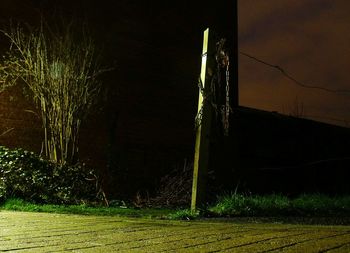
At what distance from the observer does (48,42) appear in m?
10.2

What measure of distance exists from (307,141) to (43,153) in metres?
9.09

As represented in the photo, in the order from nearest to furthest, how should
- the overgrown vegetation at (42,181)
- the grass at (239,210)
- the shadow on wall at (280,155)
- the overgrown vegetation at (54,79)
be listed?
the grass at (239,210) → the overgrown vegetation at (42,181) → the overgrown vegetation at (54,79) → the shadow on wall at (280,155)

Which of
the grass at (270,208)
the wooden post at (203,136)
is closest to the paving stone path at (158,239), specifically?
the wooden post at (203,136)

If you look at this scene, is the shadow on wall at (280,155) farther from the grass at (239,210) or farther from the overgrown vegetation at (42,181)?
the grass at (239,210)

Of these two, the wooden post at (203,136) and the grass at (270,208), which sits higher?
the wooden post at (203,136)

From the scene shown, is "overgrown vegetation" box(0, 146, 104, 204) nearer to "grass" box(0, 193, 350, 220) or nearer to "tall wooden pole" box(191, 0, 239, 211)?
"grass" box(0, 193, 350, 220)

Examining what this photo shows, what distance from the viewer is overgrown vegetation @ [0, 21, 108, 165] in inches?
364

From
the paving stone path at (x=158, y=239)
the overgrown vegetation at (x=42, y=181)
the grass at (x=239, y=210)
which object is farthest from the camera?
the overgrown vegetation at (x=42, y=181)

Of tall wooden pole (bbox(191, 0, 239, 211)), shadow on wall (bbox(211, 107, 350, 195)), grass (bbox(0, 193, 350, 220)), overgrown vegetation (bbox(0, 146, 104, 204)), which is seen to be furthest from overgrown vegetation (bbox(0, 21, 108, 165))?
shadow on wall (bbox(211, 107, 350, 195))

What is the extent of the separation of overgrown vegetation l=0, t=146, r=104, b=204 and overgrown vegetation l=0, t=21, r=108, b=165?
0.47m

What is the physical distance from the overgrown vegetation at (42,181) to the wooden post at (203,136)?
2805 millimetres

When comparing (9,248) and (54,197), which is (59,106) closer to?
(54,197)

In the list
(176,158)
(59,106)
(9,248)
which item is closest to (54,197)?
(59,106)

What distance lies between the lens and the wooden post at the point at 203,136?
642cm
